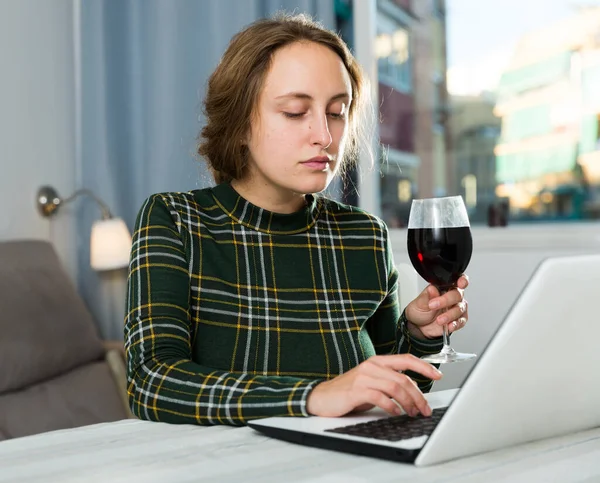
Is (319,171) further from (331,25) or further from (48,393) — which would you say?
(331,25)

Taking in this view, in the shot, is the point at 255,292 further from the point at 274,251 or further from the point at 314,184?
the point at 314,184

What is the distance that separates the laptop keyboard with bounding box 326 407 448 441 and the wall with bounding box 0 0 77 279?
2.36 m

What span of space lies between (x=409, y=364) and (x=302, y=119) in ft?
2.05

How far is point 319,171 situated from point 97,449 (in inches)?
27.7

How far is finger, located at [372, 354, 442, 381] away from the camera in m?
0.90

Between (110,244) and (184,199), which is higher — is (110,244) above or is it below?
below

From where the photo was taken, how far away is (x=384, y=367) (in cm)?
93

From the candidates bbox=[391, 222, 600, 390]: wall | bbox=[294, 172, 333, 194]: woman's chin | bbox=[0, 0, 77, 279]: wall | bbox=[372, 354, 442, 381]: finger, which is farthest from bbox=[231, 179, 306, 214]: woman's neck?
bbox=[0, 0, 77, 279]: wall

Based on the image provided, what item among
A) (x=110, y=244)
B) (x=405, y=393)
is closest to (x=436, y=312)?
(x=405, y=393)

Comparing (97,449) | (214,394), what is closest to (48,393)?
(214,394)

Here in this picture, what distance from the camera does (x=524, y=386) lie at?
2.39ft

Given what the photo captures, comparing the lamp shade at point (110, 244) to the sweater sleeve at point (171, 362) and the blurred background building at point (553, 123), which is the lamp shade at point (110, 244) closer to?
the blurred background building at point (553, 123)

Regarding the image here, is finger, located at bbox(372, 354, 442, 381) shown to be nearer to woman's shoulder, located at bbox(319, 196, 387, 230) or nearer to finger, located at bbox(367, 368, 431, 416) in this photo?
finger, located at bbox(367, 368, 431, 416)

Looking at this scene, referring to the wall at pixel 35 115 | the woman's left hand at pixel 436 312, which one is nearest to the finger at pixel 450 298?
the woman's left hand at pixel 436 312
